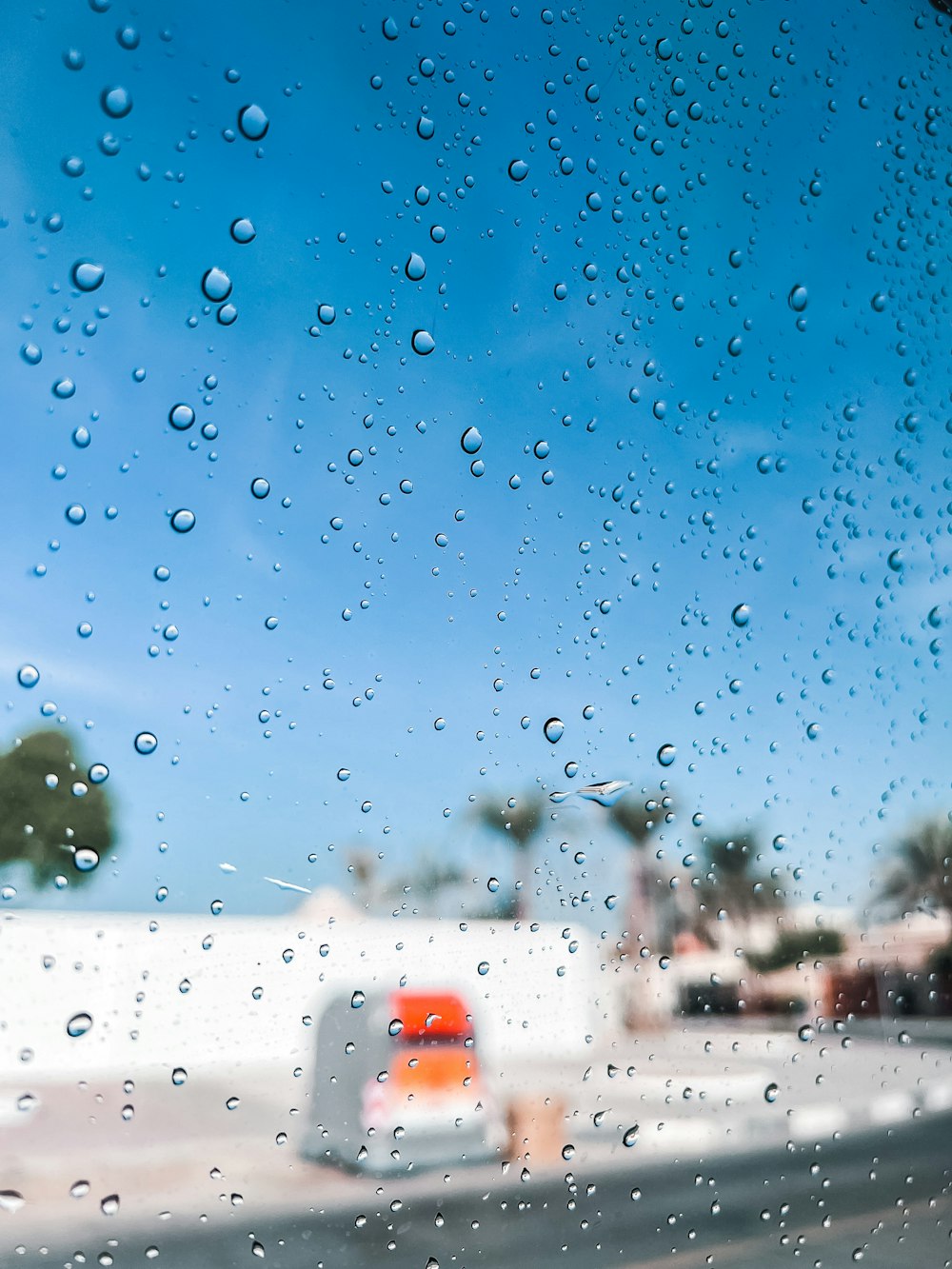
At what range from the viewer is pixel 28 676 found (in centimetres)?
70

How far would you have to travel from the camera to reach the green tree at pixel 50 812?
0.68 meters

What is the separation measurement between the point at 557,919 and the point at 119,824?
401 millimetres

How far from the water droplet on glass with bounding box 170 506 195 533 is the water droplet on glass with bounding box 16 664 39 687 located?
0.16 meters

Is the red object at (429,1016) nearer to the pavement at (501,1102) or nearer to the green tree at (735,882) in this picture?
the pavement at (501,1102)

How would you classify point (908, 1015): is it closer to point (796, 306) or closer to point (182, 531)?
point (796, 306)

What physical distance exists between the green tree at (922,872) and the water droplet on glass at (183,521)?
2.70 ft

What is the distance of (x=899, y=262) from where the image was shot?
1161 millimetres

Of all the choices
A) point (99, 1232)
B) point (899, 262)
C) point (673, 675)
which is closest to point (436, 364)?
point (673, 675)

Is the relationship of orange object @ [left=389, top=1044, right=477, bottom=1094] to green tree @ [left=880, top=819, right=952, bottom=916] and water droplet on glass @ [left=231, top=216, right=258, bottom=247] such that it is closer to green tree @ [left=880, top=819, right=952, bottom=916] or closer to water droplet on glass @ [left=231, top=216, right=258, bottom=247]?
green tree @ [left=880, top=819, right=952, bottom=916]

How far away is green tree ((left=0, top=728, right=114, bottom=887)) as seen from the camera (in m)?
0.68

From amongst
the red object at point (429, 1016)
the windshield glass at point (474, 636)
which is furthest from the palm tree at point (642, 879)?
the red object at point (429, 1016)

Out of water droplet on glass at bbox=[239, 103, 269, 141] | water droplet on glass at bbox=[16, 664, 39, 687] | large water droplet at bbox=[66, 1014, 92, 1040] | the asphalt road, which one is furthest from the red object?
water droplet on glass at bbox=[239, 103, 269, 141]

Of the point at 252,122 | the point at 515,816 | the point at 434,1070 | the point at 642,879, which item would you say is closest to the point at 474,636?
the point at 515,816

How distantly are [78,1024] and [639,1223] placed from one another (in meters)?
0.56
